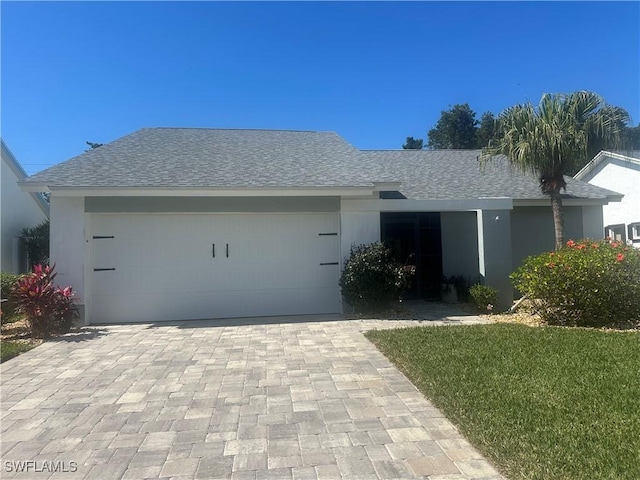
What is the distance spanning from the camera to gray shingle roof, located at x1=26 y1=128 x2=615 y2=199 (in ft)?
30.1

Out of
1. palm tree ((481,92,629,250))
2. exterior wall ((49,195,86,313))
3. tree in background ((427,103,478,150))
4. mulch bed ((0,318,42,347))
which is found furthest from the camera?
tree in background ((427,103,478,150))

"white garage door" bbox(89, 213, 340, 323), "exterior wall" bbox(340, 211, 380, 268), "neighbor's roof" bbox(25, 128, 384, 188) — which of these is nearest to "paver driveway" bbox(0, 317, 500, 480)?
"white garage door" bbox(89, 213, 340, 323)

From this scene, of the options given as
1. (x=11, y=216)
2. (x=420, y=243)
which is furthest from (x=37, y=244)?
(x=420, y=243)

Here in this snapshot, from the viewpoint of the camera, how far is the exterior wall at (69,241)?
8883mm

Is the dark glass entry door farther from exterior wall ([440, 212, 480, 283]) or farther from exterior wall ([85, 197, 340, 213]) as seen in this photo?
exterior wall ([85, 197, 340, 213])

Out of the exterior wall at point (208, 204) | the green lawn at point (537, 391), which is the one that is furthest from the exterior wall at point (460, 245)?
the exterior wall at point (208, 204)

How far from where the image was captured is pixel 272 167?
10.4 m

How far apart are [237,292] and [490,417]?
6702 mm

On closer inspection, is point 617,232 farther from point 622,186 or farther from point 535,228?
point 535,228

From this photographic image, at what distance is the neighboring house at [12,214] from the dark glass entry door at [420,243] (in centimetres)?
1164

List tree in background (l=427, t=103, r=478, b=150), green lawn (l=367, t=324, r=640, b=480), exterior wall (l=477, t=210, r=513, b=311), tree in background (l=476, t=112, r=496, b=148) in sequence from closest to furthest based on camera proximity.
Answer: green lawn (l=367, t=324, r=640, b=480) < exterior wall (l=477, t=210, r=513, b=311) < tree in background (l=476, t=112, r=496, b=148) < tree in background (l=427, t=103, r=478, b=150)

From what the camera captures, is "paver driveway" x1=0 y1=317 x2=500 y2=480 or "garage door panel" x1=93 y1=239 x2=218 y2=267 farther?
"garage door panel" x1=93 y1=239 x2=218 y2=267

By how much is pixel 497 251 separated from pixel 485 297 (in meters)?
1.31

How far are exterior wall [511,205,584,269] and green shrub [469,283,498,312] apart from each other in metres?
3.04
